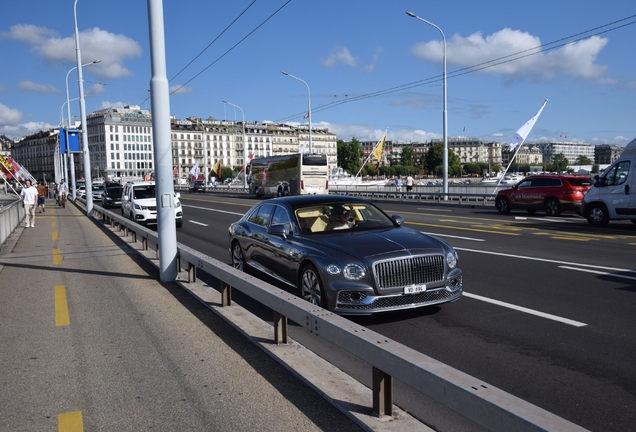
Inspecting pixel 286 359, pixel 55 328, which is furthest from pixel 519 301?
pixel 55 328

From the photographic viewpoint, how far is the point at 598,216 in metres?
19.1

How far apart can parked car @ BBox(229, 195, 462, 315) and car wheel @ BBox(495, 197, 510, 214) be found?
749 inches

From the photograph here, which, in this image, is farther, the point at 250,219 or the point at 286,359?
the point at 250,219

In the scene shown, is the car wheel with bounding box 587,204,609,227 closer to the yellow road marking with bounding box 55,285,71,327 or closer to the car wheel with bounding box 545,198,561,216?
the car wheel with bounding box 545,198,561,216

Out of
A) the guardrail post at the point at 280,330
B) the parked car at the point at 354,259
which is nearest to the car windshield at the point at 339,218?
the parked car at the point at 354,259

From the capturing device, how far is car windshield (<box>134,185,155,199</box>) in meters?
23.5

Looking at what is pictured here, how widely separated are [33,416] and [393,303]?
3.73 metres

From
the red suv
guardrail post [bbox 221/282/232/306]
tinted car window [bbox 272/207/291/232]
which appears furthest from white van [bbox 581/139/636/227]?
guardrail post [bbox 221/282/232/306]

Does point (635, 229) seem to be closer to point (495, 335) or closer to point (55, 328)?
point (495, 335)

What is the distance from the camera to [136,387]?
4.79 meters

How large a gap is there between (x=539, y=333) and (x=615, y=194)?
14.3 m

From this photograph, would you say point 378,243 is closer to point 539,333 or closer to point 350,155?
point 539,333

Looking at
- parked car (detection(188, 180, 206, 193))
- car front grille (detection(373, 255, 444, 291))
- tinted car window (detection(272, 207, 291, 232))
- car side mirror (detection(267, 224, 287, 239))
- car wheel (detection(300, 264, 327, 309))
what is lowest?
parked car (detection(188, 180, 206, 193))

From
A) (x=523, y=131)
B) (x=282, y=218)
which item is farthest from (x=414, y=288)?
(x=523, y=131)
